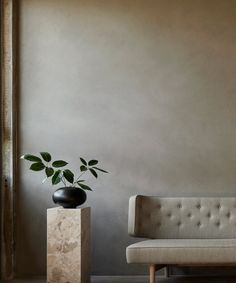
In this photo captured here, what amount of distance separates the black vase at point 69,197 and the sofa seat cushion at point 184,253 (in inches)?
27.8

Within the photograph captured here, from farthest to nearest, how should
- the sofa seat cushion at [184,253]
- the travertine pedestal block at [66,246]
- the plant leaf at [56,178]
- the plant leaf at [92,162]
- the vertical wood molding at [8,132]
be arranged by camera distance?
the vertical wood molding at [8,132]
the plant leaf at [92,162]
the plant leaf at [56,178]
the travertine pedestal block at [66,246]
the sofa seat cushion at [184,253]

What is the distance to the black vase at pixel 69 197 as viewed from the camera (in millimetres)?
4551

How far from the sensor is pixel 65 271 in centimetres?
441

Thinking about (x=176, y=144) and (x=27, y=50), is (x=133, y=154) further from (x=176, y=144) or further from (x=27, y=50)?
(x=27, y=50)

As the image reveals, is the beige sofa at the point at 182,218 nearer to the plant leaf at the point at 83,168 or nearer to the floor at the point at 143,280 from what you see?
the floor at the point at 143,280

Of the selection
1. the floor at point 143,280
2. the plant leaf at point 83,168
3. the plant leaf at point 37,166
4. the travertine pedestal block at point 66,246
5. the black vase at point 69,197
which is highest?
the plant leaf at point 37,166

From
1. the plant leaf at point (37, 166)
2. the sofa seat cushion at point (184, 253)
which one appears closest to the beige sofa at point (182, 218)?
the sofa seat cushion at point (184, 253)

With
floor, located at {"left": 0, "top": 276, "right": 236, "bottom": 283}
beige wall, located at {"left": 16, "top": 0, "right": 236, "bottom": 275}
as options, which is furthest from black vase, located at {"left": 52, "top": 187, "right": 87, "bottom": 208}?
floor, located at {"left": 0, "top": 276, "right": 236, "bottom": 283}

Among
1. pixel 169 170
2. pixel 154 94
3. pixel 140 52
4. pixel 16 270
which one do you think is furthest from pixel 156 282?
pixel 140 52

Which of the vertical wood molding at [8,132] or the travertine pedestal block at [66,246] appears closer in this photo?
the travertine pedestal block at [66,246]

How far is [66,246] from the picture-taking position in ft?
14.5

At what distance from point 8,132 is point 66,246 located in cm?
145

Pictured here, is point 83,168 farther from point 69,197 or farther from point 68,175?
point 69,197

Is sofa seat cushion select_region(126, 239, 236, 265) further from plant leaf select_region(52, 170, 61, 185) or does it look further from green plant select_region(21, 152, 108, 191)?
plant leaf select_region(52, 170, 61, 185)
